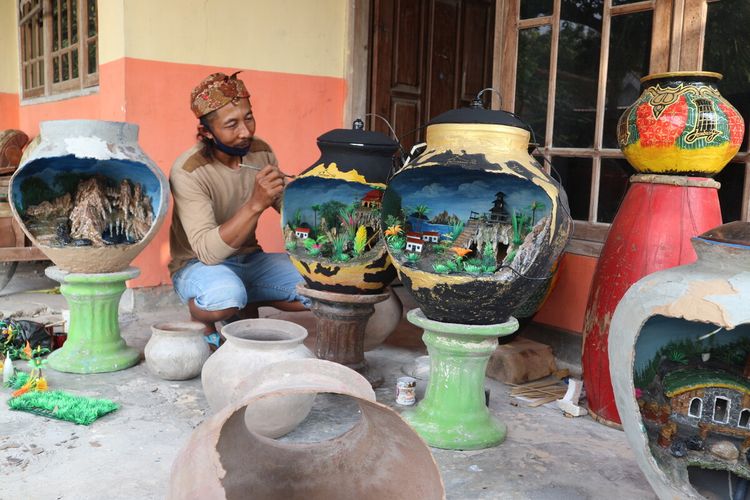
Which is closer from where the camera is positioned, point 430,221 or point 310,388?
point 310,388

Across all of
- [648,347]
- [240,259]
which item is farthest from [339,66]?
[648,347]

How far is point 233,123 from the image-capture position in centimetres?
328

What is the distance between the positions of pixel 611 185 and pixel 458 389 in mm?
1374

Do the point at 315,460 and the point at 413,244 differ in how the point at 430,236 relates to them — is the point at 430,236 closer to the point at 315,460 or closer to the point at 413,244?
the point at 413,244

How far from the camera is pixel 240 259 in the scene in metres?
3.44

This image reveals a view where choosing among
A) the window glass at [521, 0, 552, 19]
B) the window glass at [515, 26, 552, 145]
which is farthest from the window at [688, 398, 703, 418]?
the window glass at [521, 0, 552, 19]

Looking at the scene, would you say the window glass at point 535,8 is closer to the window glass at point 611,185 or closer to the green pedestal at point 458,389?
the window glass at point 611,185

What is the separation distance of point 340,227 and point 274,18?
2.10 metres

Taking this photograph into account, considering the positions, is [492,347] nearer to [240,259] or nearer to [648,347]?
[648,347]

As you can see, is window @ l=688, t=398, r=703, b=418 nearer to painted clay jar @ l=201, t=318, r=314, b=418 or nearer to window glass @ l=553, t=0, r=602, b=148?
painted clay jar @ l=201, t=318, r=314, b=418

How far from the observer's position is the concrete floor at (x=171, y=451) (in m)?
2.03

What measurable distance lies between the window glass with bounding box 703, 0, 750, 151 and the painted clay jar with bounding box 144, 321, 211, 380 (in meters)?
2.48

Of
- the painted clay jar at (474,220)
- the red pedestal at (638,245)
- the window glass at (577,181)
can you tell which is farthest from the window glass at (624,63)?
the painted clay jar at (474,220)

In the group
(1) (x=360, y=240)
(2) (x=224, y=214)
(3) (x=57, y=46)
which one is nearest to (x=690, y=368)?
(1) (x=360, y=240)
